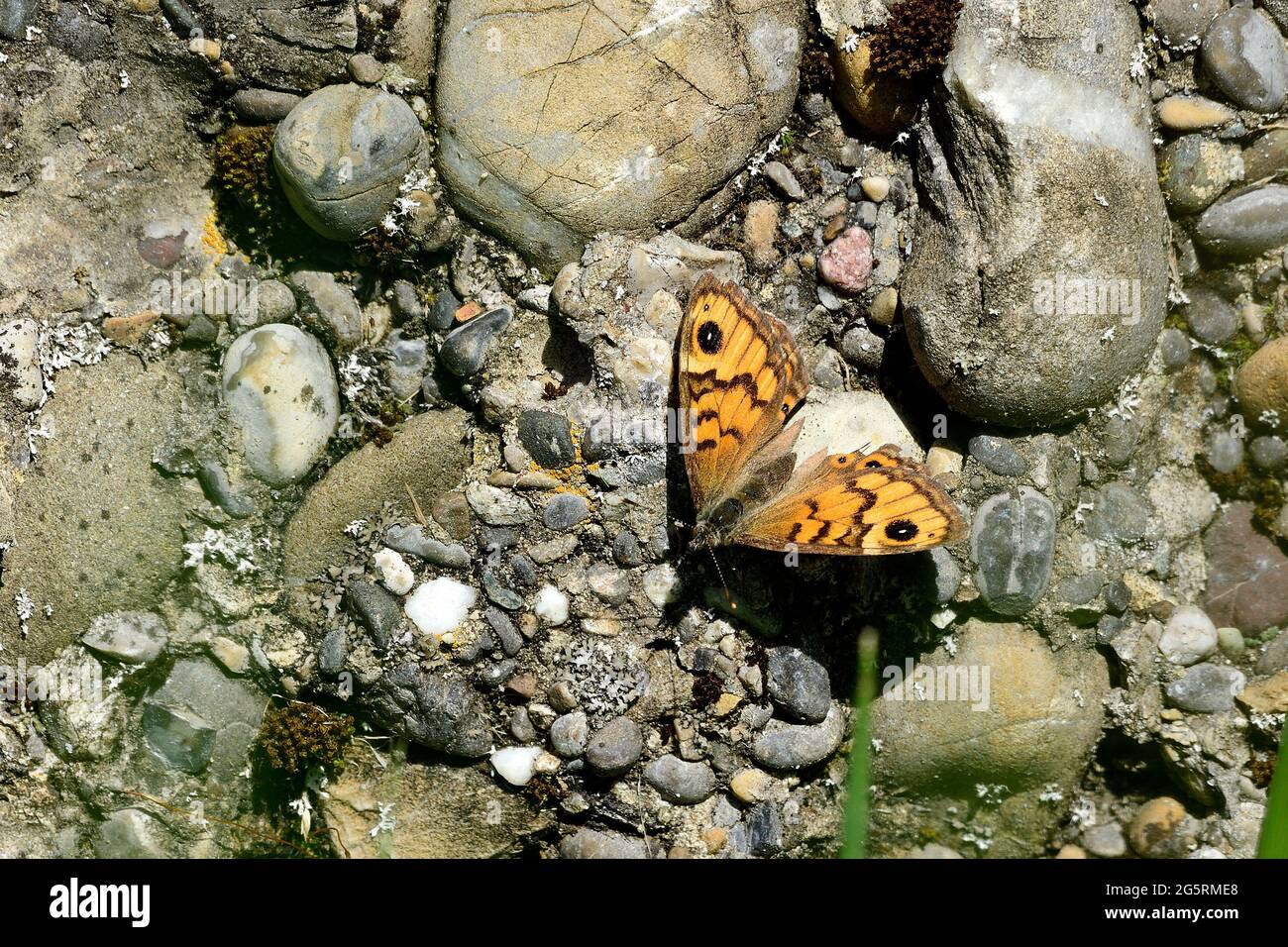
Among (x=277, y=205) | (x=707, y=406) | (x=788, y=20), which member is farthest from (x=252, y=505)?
(x=788, y=20)

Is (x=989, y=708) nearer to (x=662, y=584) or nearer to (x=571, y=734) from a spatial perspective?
(x=662, y=584)

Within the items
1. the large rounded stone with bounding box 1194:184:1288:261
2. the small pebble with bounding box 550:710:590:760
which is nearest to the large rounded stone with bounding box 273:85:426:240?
the small pebble with bounding box 550:710:590:760

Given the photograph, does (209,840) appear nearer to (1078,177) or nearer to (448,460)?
(448,460)

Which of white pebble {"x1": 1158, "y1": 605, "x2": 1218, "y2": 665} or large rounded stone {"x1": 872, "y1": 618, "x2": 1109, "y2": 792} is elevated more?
white pebble {"x1": 1158, "y1": 605, "x2": 1218, "y2": 665}

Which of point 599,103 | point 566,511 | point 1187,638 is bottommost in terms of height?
point 1187,638

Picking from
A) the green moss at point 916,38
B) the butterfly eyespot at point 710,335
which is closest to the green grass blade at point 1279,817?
the butterfly eyespot at point 710,335
